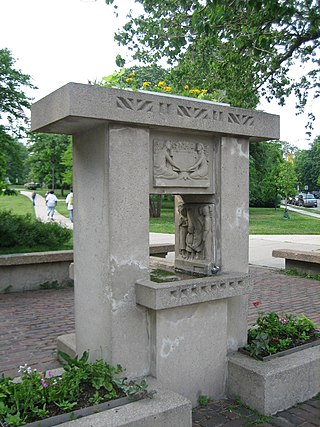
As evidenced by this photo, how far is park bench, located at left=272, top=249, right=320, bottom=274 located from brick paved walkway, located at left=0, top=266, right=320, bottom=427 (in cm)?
56

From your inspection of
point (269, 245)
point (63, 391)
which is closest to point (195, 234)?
point (63, 391)

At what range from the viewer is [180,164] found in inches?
160

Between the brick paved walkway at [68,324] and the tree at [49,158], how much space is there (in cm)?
3985

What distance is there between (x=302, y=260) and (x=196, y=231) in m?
7.48

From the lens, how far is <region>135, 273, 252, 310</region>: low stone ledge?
3572mm

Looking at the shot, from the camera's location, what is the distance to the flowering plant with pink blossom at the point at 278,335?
422 cm

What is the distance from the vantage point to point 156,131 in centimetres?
394

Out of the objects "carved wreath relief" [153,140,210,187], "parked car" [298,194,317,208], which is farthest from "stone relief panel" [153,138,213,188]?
"parked car" [298,194,317,208]

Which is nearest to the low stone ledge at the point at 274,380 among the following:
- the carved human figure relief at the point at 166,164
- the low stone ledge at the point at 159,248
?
the carved human figure relief at the point at 166,164

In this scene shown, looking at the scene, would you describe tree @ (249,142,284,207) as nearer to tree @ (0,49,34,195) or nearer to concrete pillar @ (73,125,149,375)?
tree @ (0,49,34,195)

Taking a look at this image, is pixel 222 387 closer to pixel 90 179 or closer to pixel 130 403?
pixel 130 403

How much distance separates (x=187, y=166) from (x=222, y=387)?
6.99 feet

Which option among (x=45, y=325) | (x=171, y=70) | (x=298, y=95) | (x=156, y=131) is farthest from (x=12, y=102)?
(x=156, y=131)

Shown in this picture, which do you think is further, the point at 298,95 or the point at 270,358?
the point at 298,95
